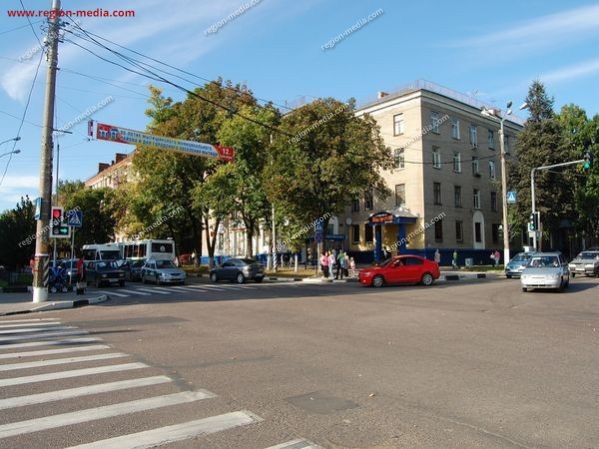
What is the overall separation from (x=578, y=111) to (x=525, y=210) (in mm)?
12465

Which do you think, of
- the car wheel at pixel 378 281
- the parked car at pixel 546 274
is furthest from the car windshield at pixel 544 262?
the car wheel at pixel 378 281

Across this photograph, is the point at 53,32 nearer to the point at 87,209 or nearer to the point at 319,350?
the point at 319,350

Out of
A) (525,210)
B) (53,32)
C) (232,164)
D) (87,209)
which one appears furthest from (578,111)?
(87,209)

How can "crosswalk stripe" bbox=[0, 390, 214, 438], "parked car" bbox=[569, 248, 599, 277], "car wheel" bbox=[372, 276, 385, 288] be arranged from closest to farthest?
"crosswalk stripe" bbox=[0, 390, 214, 438] < "car wheel" bbox=[372, 276, 385, 288] < "parked car" bbox=[569, 248, 599, 277]

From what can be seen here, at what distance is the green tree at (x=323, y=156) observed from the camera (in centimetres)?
3025

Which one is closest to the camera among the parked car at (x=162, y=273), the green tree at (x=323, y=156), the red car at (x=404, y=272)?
the red car at (x=404, y=272)

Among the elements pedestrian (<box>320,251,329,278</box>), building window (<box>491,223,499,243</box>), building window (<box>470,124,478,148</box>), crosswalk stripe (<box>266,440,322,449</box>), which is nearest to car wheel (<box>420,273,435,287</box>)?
pedestrian (<box>320,251,329,278</box>)

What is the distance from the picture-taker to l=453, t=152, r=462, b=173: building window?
44.8m

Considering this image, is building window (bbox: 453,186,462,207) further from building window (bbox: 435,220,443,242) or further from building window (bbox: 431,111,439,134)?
building window (bbox: 431,111,439,134)

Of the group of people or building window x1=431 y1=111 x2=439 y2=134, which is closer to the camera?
the group of people

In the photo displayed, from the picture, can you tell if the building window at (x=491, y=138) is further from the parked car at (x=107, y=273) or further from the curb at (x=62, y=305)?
the curb at (x=62, y=305)

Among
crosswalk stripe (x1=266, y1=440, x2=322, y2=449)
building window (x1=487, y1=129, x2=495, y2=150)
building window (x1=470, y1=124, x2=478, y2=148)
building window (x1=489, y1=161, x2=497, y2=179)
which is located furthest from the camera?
building window (x1=489, y1=161, x2=497, y2=179)

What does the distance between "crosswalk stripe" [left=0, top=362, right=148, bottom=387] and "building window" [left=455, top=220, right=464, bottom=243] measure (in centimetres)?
4012

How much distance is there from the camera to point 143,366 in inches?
305
